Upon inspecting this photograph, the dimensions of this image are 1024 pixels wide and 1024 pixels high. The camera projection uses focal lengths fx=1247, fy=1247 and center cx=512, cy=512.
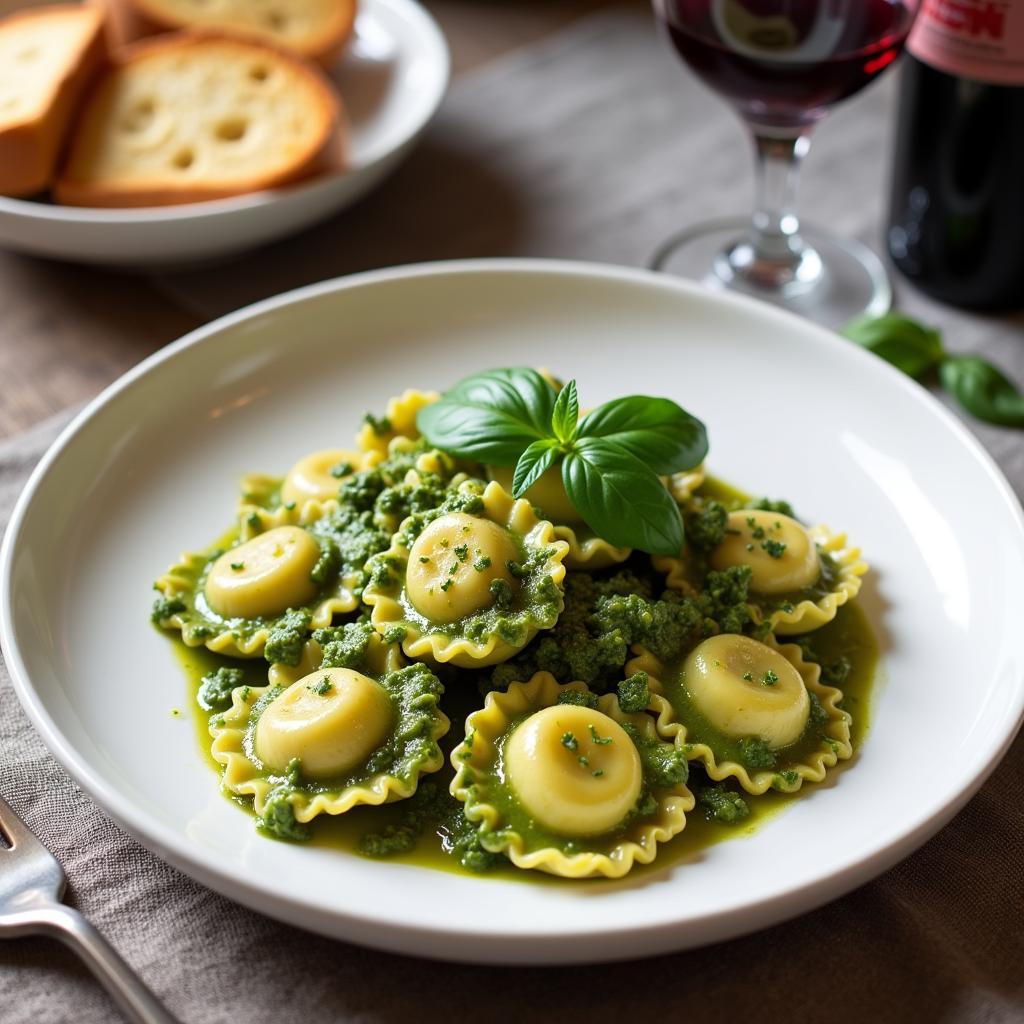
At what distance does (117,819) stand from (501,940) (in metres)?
0.87

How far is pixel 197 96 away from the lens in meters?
5.40

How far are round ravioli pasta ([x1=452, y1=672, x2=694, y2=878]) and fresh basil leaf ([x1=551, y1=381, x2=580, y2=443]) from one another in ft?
2.46

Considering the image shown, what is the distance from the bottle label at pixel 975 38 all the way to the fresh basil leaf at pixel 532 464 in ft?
7.65

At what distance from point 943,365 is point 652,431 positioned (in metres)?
1.91

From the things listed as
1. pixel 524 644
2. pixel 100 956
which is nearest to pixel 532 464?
pixel 524 644

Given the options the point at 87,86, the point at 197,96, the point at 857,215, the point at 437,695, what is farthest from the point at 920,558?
the point at 87,86

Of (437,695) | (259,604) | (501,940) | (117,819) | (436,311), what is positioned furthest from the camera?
(436,311)

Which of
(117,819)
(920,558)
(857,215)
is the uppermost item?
(117,819)

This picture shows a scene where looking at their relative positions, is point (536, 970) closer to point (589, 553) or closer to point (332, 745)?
point (332, 745)

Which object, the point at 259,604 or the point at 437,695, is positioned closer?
the point at 437,695

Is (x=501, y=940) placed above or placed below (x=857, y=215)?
above

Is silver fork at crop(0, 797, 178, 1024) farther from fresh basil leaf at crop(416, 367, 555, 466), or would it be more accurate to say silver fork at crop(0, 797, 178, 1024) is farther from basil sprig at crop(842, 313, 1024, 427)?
basil sprig at crop(842, 313, 1024, 427)

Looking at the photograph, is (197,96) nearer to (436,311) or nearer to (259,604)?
(436,311)

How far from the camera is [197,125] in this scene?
531cm
